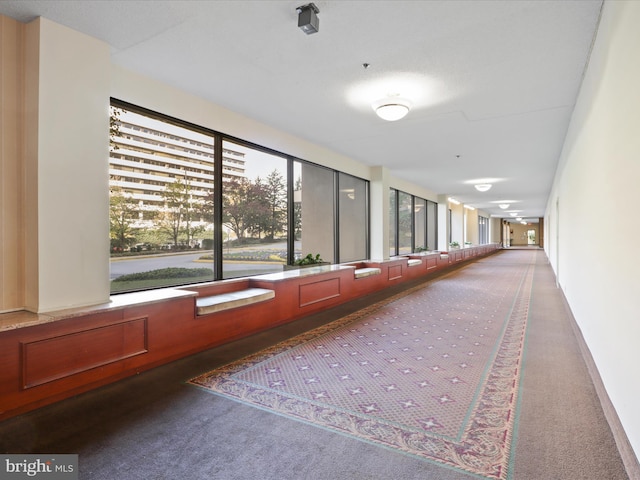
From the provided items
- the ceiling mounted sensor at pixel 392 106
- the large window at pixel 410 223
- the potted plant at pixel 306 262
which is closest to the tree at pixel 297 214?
the potted plant at pixel 306 262

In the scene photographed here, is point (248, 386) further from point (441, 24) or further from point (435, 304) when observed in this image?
point (435, 304)

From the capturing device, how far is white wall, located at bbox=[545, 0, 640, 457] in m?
2.06

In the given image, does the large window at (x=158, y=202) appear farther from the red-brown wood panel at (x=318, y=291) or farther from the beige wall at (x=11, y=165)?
the red-brown wood panel at (x=318, y=291)

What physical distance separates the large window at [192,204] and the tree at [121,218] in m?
0.01

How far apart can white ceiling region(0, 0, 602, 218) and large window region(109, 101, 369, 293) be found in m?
0.65

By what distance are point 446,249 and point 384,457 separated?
1396cm

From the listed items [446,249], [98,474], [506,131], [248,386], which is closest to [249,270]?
[248,386]

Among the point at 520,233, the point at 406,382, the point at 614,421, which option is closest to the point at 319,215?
the point at 406,382

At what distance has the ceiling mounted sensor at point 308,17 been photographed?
9.11 feet

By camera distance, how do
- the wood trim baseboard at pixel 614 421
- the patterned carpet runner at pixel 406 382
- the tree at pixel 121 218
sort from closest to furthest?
the wood trim baseboard at pixel 614 421 → the patterned carpet runner at pixel 406 382 → the tree at pixel 121 218

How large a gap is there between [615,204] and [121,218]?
471 centimetres

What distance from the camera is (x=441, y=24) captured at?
2990 mm

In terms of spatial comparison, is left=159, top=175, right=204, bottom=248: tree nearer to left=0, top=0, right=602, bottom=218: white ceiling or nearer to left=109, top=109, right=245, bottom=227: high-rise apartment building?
left=109, top=109, right=245, bottom=227: high-rise apartment building

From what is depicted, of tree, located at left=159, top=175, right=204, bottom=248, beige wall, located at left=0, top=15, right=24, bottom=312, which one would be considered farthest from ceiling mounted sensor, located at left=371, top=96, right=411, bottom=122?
beige wall, located at left=0, top=15, right=24, bottom=312
